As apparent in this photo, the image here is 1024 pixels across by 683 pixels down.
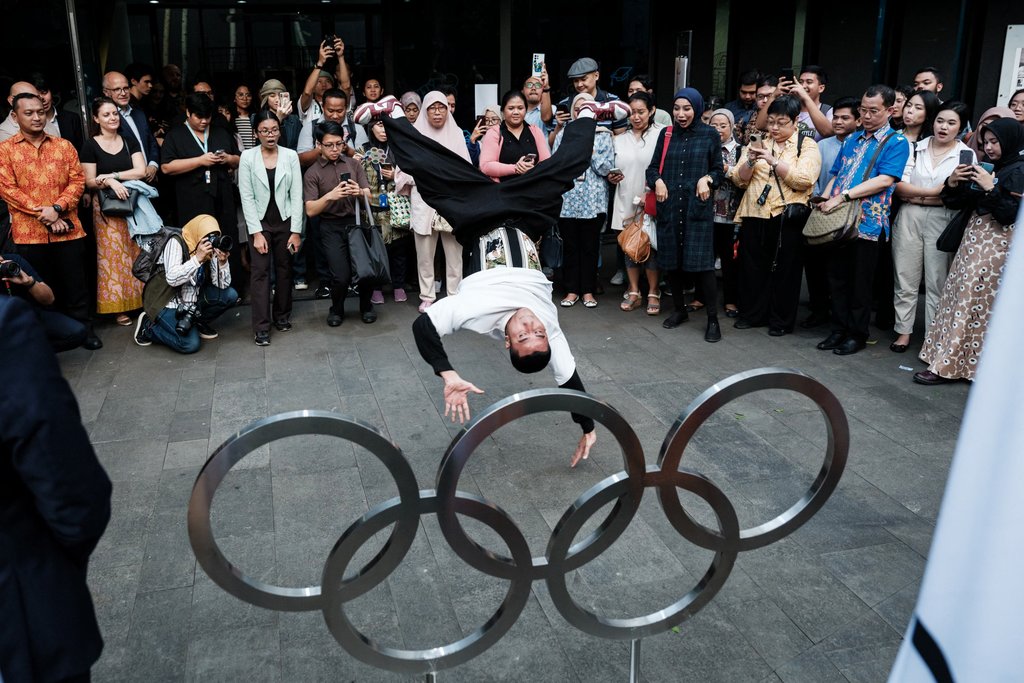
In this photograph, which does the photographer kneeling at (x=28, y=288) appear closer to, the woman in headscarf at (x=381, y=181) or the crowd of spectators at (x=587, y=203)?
the crowd of spectators at (x=587, y=203)

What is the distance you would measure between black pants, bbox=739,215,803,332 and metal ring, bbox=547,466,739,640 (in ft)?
14.2

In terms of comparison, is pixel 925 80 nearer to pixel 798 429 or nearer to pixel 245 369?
pixel 798 429

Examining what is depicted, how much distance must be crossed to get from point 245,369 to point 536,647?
146 inches

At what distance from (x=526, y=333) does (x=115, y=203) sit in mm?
4234

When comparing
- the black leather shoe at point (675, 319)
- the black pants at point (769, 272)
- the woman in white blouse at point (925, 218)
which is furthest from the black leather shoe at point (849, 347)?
the black leather shoe at point (675, 319)

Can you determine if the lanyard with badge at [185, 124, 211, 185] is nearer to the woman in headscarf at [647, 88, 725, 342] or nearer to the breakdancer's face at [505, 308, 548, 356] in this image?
the woman in headscarf at [647, 88, 725, 342]

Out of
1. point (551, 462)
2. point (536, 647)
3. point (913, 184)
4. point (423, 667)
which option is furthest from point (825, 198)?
point (423, 667)

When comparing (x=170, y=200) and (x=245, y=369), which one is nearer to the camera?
(x=245, y=369)

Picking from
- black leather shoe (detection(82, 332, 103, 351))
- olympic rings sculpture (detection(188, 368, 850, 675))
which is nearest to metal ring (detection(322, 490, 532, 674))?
olympic rings sculpture (detection(188, 368, 850, 675))

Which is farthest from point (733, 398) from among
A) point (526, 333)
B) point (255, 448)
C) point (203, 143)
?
point (203, 143)

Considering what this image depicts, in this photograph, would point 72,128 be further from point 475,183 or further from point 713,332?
point 713,332

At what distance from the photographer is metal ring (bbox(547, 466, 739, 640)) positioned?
2402 millimetres

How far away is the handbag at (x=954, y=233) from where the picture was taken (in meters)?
5.57

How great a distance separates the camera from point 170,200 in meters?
7.52
